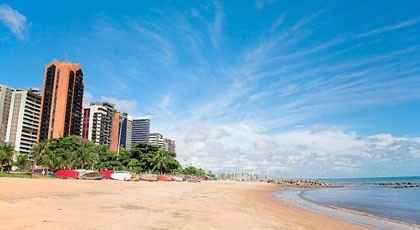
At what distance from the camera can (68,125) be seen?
606ft

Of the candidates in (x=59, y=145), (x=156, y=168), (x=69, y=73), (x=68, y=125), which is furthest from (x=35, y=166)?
(x=69, y=73)

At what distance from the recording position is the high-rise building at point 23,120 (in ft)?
618

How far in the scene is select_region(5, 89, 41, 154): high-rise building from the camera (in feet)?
618

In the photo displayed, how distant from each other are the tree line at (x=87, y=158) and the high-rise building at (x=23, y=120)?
6346 cm

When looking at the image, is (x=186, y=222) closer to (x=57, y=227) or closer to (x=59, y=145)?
(x=57, y=227)

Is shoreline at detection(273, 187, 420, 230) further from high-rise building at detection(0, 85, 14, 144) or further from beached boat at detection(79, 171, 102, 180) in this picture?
high-rise building at detection(0, 85, 14, 144)

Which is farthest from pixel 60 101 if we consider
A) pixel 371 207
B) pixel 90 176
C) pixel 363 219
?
pixel 363 219

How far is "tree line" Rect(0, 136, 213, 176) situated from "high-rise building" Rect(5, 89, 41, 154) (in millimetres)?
63462

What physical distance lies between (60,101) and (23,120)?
23471 millimetres

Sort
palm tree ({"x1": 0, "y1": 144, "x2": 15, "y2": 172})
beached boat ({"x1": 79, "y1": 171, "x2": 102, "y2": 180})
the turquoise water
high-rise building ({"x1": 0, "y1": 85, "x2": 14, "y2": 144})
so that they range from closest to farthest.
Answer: the turquoise water < beached boat ({"x1": 79, "y1": 171, "x2": 102, "y2": 180}) < palm tree ({"x1": 0, "y1": 144, "x2": 15, "y2": 172}) < high-rise building ({"x1": 0, "y1": 85, "x2": 14, "y2": 144})

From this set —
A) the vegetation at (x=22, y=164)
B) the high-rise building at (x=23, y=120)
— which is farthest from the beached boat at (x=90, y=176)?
the high-rise building at (x=23, y=120)

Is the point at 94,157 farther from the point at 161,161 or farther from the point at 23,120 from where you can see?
the point at 23,120

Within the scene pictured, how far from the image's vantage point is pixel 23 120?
622ft

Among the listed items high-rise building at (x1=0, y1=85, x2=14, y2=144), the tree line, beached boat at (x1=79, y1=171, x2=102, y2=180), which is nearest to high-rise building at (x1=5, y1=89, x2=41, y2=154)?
high-rise building at (x1=0, y1=85, x2=14, y2=144)
